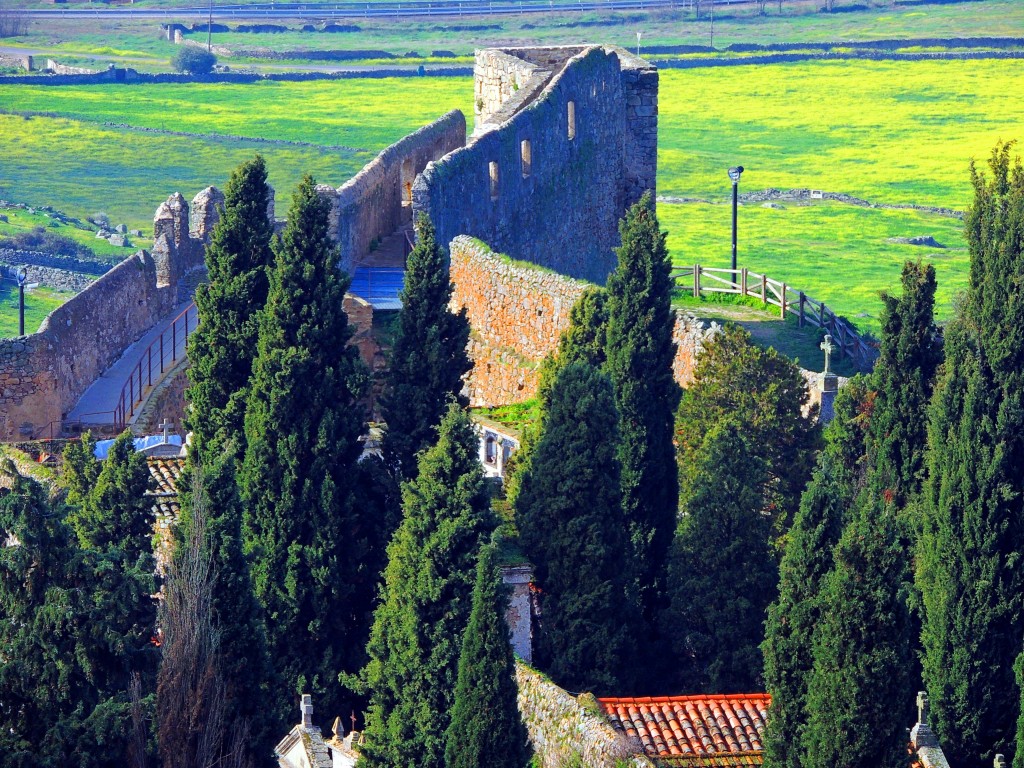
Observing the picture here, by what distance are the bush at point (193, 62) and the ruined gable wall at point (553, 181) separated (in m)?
62.5

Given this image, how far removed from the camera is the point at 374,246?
169 feet

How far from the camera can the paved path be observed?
44312 millimetres

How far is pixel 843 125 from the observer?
115 metres

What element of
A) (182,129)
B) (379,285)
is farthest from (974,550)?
(182,129)

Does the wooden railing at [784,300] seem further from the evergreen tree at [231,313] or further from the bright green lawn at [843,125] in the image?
the bright green lawn at [843,125]

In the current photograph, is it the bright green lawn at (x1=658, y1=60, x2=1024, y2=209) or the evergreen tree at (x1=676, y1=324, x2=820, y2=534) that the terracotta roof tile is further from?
the bright green lawn at (x1=658, y1=60, x2=1024, y2=209)

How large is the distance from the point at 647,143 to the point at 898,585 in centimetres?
3165

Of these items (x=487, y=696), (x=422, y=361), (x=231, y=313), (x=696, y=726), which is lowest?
(x=696, y=726)

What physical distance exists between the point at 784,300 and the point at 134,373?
15334 millimetres

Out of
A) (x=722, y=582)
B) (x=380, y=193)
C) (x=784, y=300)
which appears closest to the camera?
(x=722, y=582)

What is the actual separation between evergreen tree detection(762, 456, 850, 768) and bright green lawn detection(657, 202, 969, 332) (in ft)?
120

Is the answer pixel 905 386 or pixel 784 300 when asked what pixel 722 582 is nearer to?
pixel 905 386

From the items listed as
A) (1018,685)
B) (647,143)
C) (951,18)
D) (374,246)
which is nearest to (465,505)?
(1018,685)

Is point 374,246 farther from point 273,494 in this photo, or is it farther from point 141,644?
point 141,644
